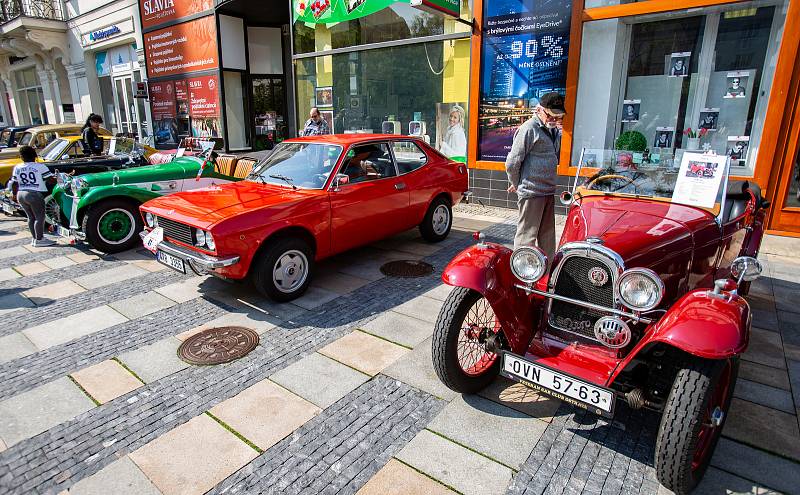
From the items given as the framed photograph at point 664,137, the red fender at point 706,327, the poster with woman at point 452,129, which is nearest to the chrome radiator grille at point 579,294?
the red fender at point 706,327

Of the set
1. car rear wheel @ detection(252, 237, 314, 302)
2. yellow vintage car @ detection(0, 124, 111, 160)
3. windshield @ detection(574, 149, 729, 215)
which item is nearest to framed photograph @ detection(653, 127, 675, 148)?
windshield @ detection(574, 149, 729, 215)

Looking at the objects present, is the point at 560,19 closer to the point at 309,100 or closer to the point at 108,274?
the point at 309,100

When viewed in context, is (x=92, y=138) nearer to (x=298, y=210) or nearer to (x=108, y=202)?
(x=108, y=202)

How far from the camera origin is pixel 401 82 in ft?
34.5

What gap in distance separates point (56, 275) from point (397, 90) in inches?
300

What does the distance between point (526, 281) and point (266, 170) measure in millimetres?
3891

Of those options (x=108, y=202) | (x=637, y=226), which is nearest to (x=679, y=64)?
(x=637, y=226)

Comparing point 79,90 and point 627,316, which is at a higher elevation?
point 79,90

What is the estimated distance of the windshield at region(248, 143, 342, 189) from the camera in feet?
17.5

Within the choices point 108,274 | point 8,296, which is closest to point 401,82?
point 108,274

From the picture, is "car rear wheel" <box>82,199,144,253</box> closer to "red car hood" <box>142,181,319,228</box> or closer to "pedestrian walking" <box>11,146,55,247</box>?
"pedestrian walking" <box>11,146,55,247</box>

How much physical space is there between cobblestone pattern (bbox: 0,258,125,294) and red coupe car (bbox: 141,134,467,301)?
55.4 inches

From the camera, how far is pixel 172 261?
4703 mm

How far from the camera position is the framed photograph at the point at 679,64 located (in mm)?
7453
